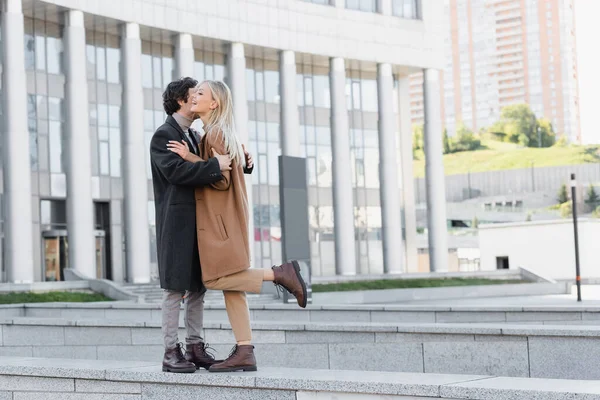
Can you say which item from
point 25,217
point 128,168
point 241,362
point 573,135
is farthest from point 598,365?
point 573,135

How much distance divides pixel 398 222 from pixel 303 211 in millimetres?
27887

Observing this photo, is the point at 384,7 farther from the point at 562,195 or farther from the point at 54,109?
the point at 562,195

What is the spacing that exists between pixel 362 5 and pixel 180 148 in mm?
47607

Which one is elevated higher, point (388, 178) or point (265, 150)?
point (265, 150)

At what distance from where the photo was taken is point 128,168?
139 feet

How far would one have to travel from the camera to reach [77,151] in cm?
4009

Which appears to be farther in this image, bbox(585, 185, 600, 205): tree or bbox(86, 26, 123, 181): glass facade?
bbox(585, 185, 600, 205): tree

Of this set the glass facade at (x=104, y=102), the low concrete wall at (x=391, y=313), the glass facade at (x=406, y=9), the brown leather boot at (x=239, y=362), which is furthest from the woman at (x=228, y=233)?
the glass facade at (x=406, y=9)

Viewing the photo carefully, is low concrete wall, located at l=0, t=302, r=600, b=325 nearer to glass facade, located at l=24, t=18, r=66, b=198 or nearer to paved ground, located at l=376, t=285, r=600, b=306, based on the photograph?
paved ground, located at l=376, t=285, r=600, b=306

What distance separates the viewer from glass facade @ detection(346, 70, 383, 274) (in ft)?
179

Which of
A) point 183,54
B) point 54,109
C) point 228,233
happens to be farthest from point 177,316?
point 183,54

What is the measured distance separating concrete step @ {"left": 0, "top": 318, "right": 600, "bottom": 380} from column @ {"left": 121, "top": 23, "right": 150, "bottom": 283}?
28.7 metres

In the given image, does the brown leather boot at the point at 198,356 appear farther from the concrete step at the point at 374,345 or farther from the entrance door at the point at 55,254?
the entrance door at the point at 55,254

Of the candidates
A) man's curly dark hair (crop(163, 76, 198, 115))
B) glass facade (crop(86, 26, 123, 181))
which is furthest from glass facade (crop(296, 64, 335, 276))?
man's curly dark hair (crop(163, 76, 198, 115))
